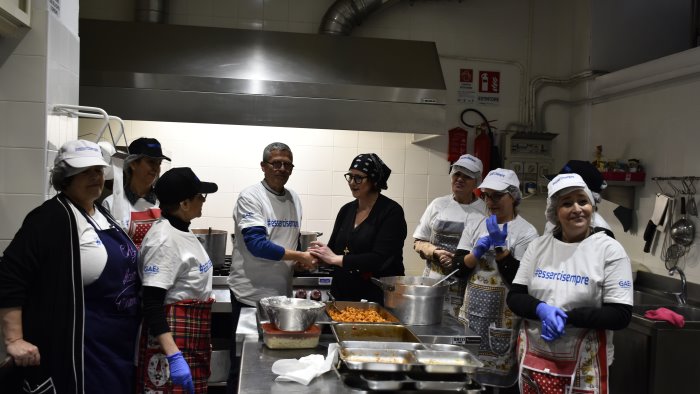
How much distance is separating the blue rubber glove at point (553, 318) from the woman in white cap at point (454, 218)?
1.19 metres

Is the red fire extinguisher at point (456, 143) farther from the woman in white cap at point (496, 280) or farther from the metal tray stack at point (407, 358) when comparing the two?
the metal tray stack at point (407, 358)

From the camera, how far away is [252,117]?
12.2 ft

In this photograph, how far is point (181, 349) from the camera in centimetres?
227

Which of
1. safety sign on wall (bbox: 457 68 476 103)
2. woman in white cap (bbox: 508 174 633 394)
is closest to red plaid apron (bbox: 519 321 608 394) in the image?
woman in white cap (bbox: 508 174 633 394)

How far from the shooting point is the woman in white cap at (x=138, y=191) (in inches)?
108

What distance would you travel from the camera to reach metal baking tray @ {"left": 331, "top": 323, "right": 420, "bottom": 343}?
2280mm

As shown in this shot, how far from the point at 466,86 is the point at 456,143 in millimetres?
495

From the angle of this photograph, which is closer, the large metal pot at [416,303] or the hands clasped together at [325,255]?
the large metal pot at [416,303]

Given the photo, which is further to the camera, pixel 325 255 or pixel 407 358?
pixel 325 255

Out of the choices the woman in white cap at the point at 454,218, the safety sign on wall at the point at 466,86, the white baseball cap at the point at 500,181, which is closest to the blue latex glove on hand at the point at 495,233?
the white baseball cap at the point at 500,181

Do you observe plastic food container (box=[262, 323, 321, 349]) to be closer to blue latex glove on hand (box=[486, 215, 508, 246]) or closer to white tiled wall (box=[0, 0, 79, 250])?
blue latex glove on hand (box=[486, 215, 508, 246])

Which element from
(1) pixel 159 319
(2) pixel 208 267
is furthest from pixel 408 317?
(1) pixel 159 319

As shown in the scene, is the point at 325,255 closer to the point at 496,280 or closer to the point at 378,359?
the point at 496,280

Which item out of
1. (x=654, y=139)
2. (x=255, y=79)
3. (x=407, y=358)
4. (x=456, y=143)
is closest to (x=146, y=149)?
(x=255, y=79)
